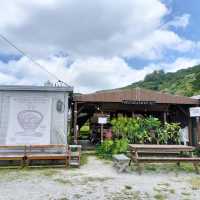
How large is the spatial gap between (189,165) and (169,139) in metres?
3.95

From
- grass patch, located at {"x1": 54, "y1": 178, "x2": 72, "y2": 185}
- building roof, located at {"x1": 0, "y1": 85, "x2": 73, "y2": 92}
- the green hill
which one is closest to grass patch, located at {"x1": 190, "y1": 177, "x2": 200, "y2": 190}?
grass patch, located at {"x1": 54, "y1": 178, "x2": 72, "y2": 185}

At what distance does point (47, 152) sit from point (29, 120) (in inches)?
53.2

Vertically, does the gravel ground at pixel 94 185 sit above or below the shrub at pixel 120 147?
below

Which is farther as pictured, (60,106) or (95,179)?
(60,106)

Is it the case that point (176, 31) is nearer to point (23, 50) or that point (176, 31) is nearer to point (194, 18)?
point (194, 18)

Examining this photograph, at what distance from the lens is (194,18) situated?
1244cm

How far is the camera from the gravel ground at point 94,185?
4.43 metres

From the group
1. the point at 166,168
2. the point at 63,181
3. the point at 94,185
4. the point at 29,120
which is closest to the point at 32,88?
the point at 29,120

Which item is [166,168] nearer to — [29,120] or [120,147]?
[120,147]

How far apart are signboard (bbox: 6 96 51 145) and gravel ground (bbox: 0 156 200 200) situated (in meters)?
1.44

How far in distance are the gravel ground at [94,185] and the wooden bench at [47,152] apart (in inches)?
16.2

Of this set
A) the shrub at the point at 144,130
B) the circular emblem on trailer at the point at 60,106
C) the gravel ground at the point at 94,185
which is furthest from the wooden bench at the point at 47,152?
the shrub at the point at 144,130

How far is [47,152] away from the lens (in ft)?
26.1

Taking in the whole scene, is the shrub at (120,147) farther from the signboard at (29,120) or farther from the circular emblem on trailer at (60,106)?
the signboard at (29,120)
